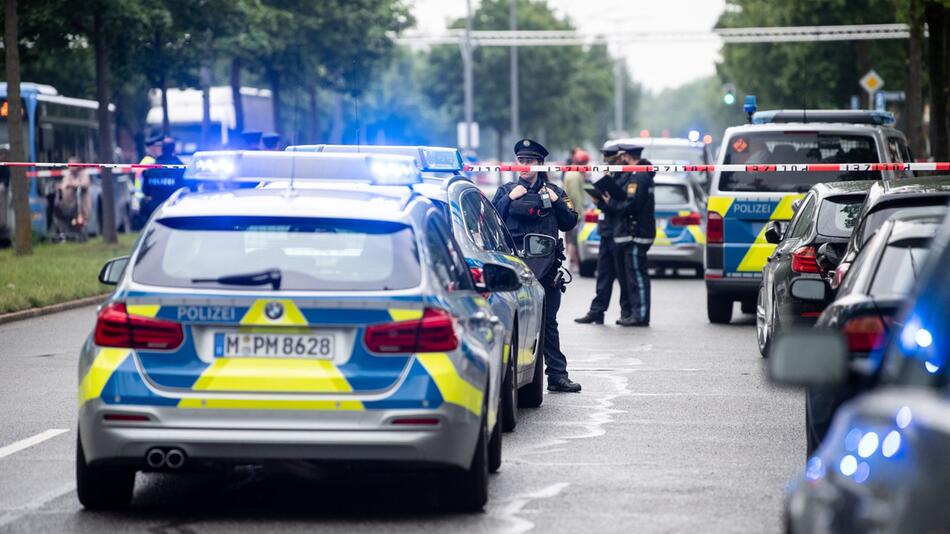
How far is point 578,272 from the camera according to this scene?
1196 inches

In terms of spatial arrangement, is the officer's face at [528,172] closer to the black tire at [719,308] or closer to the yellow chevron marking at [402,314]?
the black tire at [719,308]

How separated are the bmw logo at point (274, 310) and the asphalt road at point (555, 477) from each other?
2.80 feet

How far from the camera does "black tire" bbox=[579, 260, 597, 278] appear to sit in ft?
94.4

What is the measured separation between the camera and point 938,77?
27.9m

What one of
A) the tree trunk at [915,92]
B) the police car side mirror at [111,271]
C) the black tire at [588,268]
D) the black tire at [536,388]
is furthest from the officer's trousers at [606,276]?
the tree trunk at [915,92]

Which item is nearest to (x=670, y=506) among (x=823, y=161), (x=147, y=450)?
(x=147, y=450)

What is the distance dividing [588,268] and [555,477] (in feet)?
65.1

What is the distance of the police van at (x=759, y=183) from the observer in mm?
18422

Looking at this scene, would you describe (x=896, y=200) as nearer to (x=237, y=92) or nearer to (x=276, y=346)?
(x=276, y=346)

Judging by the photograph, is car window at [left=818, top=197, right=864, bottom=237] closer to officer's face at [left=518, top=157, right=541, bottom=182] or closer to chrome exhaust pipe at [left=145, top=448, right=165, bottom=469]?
officer's face at [left=518, top=157, right=541, bottom=182]

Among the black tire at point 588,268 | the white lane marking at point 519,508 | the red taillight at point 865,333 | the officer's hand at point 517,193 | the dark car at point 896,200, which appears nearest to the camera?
the red taillight at point 865,333

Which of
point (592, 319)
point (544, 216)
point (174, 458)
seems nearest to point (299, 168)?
point (174, 458)

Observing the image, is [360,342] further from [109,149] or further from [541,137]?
[541,137]

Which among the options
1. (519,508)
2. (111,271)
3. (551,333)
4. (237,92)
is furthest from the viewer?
(237,92)
